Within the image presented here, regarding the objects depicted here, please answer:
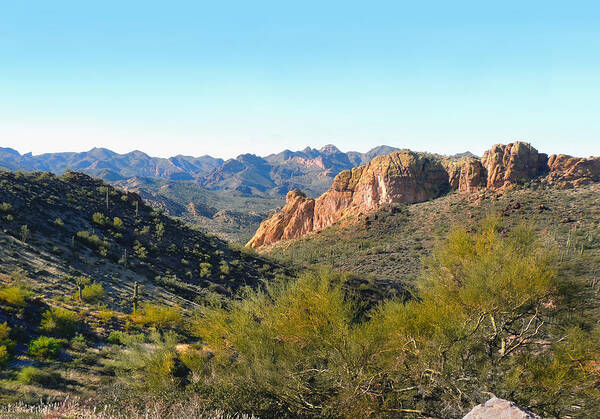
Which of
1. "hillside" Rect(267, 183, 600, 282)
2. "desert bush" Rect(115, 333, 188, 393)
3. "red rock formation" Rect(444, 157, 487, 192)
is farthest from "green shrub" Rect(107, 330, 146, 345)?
"red rock formation" Rect(444, 157, 487, 192)

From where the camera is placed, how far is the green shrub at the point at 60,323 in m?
13.6

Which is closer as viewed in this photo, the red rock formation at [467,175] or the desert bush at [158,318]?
the desert bush at [158,318]

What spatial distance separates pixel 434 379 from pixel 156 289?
21421mm

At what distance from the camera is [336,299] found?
1205cm

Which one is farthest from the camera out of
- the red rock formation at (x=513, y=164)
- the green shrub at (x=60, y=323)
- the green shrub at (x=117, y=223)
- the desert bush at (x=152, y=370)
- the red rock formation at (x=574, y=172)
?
the red rock formation at (x=513, y=164)

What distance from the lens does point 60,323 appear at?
46.4ft

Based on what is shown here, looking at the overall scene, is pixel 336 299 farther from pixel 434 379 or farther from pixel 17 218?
pixel 17 218

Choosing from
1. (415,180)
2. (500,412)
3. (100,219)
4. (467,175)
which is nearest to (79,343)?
(500,412)

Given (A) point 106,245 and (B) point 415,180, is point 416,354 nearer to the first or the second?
(A) point 106,245

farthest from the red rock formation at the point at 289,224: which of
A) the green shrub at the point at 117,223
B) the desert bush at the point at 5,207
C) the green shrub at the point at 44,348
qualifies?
the green shrub at the point at 44,348

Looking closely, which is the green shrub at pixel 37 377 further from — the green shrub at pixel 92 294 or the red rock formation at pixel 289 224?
the red rock formation at pixel 289 224

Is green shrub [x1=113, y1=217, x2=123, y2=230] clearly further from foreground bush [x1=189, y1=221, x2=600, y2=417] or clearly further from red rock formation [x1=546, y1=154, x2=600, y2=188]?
red rock formation [x1=546, y1=154, x2=600, y2=188]

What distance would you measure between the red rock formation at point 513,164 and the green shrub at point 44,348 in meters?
68.6

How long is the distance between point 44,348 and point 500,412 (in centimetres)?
1529
